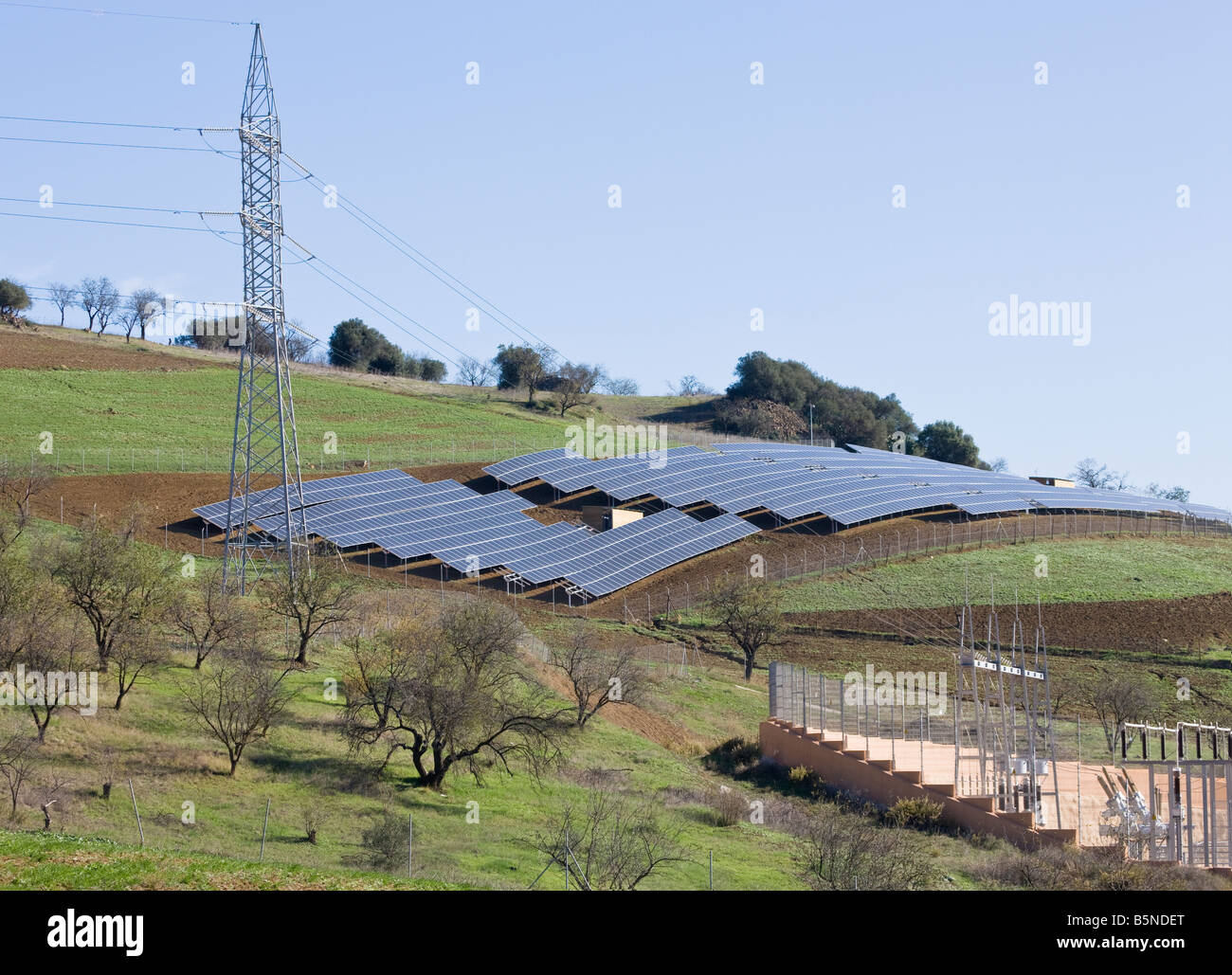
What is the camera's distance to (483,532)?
6397 cm

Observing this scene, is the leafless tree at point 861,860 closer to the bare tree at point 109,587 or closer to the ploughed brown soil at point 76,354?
the bare tree at point 109,587

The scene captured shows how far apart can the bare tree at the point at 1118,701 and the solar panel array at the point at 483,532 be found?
23.2 m

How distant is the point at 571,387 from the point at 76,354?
4113cm

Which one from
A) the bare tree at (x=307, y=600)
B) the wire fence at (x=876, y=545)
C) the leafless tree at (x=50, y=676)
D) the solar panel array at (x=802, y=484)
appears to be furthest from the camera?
the solar panel array at (x=802, y=484)

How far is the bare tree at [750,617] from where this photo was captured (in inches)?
1978

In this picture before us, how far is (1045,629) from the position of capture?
181ft

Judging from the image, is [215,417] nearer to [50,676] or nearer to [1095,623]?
[50,676]

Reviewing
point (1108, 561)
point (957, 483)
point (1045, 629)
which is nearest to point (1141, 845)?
point (1045, 629)

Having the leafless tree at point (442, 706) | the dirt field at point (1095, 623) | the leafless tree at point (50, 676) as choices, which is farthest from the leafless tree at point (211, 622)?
the dirt field at point (1095, 623)

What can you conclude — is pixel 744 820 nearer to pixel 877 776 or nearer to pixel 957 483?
pixel 877 776
